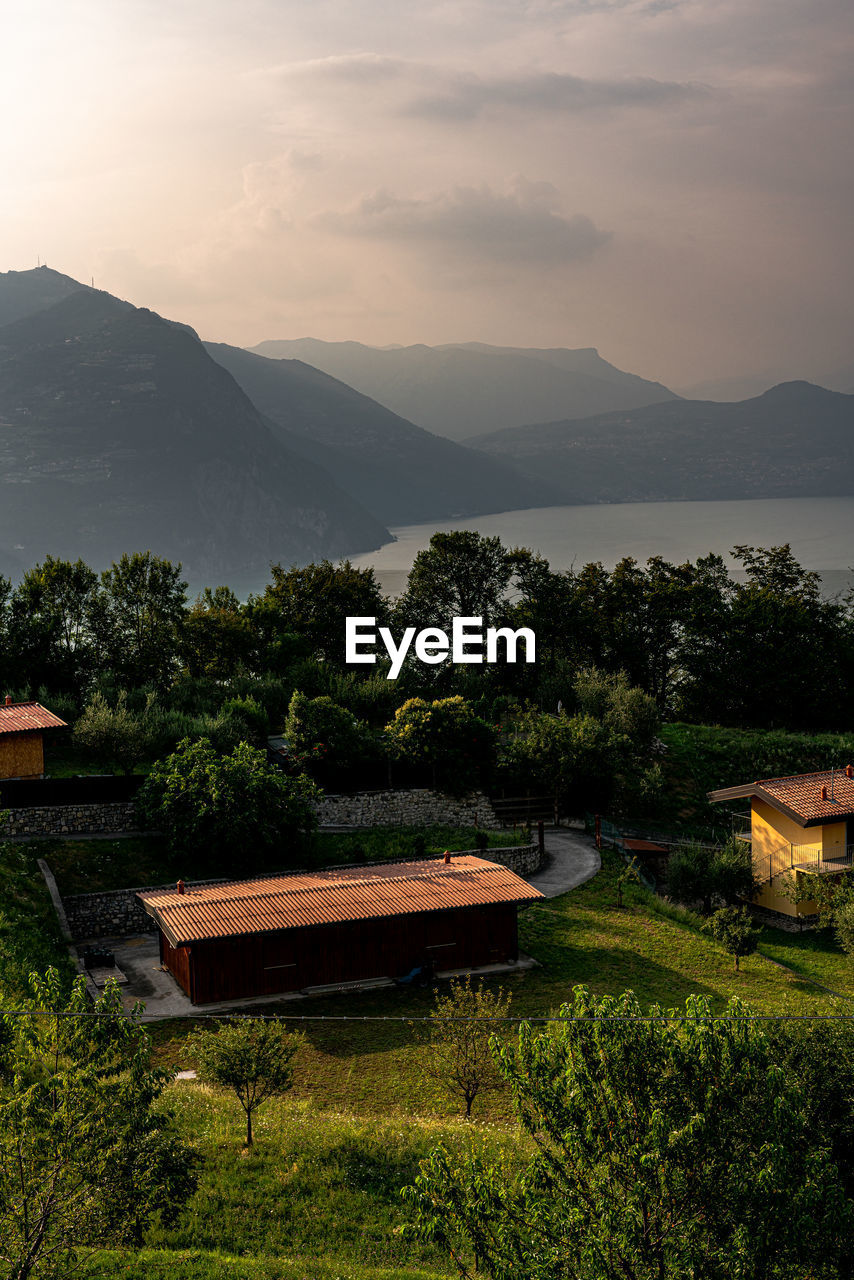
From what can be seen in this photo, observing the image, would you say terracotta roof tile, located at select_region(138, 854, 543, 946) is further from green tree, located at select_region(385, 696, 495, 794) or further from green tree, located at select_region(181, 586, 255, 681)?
green tree, located at select_region(181, 586, 255, 681)

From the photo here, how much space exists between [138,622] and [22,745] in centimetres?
2035

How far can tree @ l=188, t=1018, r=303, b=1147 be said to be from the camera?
52.5 feet

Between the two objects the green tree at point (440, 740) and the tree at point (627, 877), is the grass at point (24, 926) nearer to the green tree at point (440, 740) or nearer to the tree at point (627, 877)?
the green tree at point (440, 740)

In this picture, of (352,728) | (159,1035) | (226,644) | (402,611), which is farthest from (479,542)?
(159,1035)

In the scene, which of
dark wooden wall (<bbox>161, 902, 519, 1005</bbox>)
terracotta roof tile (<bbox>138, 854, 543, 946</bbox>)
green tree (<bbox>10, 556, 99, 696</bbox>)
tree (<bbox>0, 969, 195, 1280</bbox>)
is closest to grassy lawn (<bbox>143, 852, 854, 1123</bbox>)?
dark wooden wall (<bbox>161, 902, 519, 1005</bbox>)

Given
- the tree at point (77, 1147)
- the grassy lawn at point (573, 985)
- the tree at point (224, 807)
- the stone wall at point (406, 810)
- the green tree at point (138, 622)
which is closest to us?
the tree at point (77, 1147)

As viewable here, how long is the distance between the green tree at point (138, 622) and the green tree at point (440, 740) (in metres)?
17.3

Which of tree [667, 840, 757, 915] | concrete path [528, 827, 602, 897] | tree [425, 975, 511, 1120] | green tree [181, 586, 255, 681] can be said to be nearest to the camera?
tree [425, 975, 511, 1120]

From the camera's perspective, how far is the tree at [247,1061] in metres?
16.0

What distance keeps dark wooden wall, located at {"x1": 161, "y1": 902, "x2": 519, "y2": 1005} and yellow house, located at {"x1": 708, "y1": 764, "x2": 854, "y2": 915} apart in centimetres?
1301

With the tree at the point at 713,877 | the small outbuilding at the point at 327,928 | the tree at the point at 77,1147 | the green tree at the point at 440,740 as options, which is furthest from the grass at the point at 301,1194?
the green tree at the point at 440,740

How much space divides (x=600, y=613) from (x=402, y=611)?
12.5 meters

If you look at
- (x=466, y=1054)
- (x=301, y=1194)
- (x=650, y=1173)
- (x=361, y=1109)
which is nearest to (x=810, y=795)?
(x=466, y=1054)

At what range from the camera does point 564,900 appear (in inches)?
1252
